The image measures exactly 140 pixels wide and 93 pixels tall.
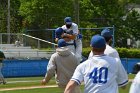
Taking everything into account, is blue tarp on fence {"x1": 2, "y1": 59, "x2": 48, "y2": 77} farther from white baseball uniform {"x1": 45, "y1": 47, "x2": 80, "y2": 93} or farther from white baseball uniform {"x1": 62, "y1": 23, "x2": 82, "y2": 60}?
white baseball uniform {"x1": 45, "y1": 47, "x2": 80, "y2": 93}

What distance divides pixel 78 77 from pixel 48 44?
35.6m

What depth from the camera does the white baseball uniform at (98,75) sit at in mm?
6911

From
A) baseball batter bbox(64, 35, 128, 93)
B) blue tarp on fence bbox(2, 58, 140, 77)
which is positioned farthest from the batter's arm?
blue tarp on fence bbox(2, 58, 140, 77)

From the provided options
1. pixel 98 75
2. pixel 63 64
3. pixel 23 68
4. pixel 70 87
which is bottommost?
pixel 23 68

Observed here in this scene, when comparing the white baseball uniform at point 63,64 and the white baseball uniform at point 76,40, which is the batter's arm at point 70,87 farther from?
the white baseball uniform at point 76,40

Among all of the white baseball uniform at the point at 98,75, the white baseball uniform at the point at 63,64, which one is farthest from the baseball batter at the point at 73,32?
the white baseball uniform at the point at 98,75

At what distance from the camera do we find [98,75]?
6922mm

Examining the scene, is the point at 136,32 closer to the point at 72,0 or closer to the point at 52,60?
the point at 72,0

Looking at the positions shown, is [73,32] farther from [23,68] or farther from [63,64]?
[23,68]

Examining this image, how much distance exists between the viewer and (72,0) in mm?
55844

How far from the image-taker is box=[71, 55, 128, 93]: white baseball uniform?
6.91 meters

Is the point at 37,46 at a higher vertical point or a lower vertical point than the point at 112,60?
lower

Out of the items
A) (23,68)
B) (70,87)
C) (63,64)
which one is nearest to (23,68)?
(23,68)

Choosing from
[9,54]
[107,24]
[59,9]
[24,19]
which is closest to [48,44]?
[9,54]
